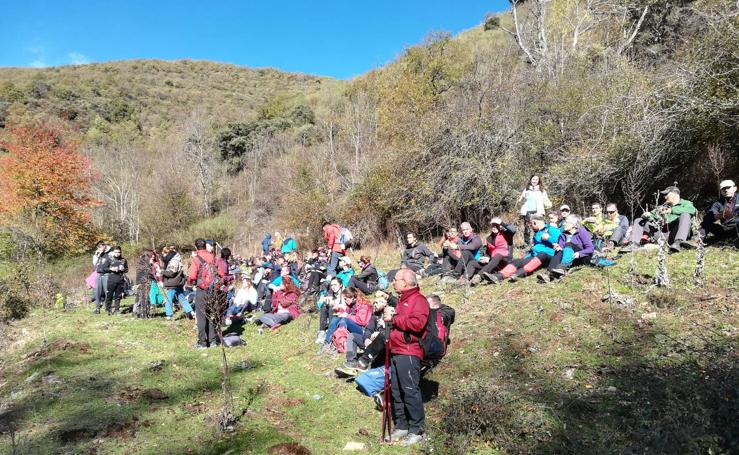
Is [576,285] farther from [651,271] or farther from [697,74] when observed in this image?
[697,74]

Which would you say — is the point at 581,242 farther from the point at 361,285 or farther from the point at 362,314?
the point at 361,285

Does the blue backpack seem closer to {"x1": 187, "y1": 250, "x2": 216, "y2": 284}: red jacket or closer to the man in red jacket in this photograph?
the man in red jacket

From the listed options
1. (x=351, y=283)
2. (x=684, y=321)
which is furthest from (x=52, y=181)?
(x=684, y=321)

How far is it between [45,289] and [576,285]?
14.5 meters

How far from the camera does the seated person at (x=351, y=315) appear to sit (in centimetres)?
759

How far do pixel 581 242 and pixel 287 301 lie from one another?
624 cm

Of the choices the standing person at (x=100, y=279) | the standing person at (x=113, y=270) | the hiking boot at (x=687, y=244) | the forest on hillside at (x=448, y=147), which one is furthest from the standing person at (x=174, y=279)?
the hiking boot at (x=687, y=244)

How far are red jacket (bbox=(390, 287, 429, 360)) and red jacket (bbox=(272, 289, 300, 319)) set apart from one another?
19.7 feet

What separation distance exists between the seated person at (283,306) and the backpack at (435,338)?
14.8 ft

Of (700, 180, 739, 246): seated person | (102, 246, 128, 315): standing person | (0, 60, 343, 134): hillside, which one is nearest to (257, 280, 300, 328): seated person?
(102, 246, 128, 315): standing person

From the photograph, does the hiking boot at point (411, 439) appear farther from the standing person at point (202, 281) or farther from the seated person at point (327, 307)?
the standing person at point (202, 281)

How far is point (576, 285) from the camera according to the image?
7.41 meters

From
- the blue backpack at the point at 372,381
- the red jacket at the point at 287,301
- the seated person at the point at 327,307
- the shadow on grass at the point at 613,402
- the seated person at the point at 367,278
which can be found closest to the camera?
the shadow on grass at the point at 613,402

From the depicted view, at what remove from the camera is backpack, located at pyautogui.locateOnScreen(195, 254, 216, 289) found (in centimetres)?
771
